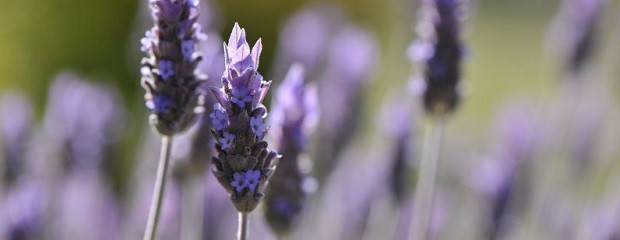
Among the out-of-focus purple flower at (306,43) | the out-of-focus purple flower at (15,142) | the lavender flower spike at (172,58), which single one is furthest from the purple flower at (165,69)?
the out-of-focus purple flower at (306,43)

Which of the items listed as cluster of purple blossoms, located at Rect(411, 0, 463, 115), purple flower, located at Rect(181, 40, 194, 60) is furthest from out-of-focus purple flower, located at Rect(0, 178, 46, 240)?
cluster of purple blossoms, located at Rect(411, 0, 463, 115)

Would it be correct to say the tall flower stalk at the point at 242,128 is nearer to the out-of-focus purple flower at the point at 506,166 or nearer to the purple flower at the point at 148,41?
the purple flower at the point at 148,41

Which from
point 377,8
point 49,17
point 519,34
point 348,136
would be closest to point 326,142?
point 348,136

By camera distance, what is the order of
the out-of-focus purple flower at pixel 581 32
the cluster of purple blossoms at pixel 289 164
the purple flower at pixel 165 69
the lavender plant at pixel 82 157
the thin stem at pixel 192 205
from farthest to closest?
the out-of-focus purple flower at pixel 581 32, the lavender plant at pixel 82 157, the thin stem at pixel 192 205, the cluster of purple blossoms at pixel 289 164, the purple flower at pixel 165 69

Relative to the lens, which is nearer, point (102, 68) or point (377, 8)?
point (102, 68)

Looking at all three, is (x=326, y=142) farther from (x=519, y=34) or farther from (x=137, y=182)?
(x=519, y=34)

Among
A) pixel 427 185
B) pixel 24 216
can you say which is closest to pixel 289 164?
pixel 24 216
